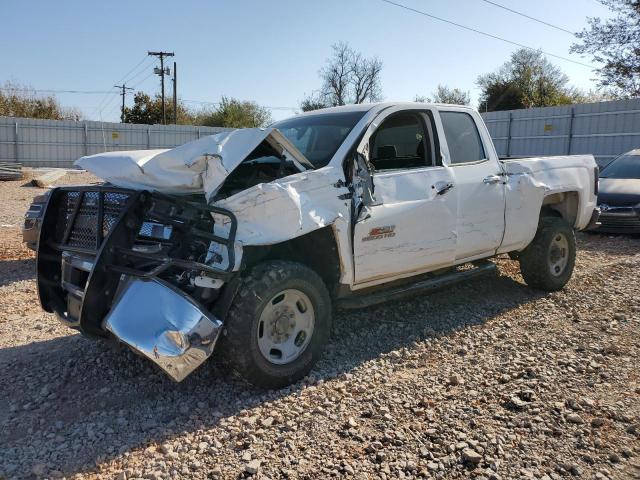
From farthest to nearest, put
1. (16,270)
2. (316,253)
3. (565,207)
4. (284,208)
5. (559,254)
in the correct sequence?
(16,270)
(565,207)
(559,254)
(316,253)
(284,208)

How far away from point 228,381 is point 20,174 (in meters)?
21.1

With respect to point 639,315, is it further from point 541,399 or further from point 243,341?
point 243,341

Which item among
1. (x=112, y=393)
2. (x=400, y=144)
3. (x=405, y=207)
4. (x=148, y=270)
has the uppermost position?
(x=400, y=144)

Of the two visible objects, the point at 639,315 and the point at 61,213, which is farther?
the point at 639,315

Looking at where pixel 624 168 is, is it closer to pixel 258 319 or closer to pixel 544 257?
pixel 544 257

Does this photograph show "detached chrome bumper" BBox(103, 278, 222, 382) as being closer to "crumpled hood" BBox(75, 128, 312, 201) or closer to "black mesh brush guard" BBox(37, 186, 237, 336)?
"black mesh brush guard" BBox(37, 186, 237, 336)

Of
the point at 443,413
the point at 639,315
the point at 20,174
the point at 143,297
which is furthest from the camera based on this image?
the point at 20,174

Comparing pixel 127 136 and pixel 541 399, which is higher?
pixel 127 136

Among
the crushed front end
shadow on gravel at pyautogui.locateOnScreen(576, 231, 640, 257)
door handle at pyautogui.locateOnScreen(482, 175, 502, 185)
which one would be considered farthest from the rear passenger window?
shadow on gravel at pyautogui.locateOnScreen(576, 231, 640, 257)

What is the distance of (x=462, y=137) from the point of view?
560 cm

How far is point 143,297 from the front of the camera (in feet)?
11.0

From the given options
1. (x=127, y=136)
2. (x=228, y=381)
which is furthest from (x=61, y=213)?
(x=127, y=136)

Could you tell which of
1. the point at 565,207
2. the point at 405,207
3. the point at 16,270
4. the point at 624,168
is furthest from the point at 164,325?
the point at 624,168

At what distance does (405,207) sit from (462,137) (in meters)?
1.40
